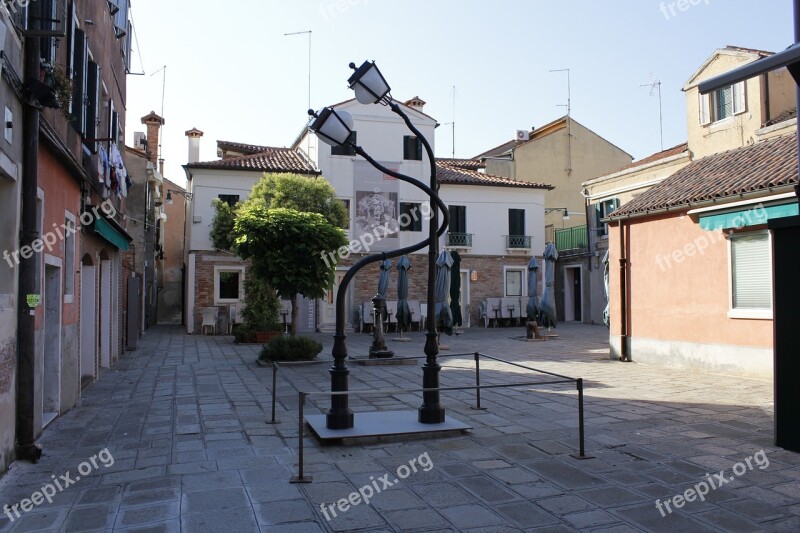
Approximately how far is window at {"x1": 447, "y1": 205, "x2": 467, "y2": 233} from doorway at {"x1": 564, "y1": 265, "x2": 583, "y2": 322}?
19.2 ft

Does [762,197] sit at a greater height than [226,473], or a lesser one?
greater

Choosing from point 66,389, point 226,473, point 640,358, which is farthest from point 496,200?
point 226,473

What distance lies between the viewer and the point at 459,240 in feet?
88.7

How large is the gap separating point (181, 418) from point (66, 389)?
1.76 metres

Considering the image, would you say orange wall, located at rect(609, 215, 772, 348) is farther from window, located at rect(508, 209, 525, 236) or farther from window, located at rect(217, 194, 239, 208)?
window, located at rect(217, 194, 239, 208)

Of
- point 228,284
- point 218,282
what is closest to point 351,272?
point 218,282

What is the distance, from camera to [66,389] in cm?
837

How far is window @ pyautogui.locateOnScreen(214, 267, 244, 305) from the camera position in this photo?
23.3 meters

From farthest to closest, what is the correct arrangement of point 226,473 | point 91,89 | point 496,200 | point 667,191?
point 496,200 → point 667,191 → point 91,89 → point 226,473

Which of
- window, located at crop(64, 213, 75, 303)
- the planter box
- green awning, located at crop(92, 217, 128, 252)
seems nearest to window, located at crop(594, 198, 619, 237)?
the planter box

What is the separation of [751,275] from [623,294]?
10.4 feet

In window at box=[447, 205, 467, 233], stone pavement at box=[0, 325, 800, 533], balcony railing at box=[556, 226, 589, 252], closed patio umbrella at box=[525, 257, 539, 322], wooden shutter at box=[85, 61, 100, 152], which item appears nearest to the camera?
stone pavement at box=[0, 325, 800, 533]

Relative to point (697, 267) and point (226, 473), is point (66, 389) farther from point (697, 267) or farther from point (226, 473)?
point (697, 267)

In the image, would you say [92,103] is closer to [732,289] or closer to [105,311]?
[105,311]
